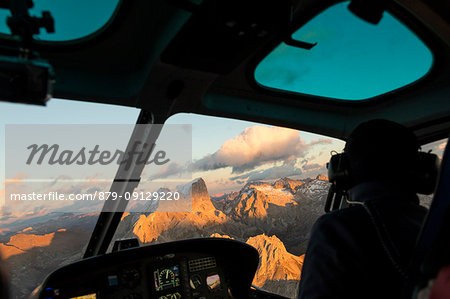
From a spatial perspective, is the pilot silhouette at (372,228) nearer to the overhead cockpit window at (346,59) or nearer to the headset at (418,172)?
the headset at (418,172)

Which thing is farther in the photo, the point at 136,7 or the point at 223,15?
the point at 136,7

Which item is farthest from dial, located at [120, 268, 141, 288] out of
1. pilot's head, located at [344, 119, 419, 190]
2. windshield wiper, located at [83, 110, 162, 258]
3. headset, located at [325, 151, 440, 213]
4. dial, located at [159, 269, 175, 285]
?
pilot's head, located at [344, 119, 419, 190]

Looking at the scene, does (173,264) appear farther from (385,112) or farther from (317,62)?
(385,112)

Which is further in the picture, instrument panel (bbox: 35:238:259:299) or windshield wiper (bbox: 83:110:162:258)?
windshield wiper (bbox: 83:110:162:258)

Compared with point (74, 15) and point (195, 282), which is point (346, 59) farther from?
point (195, 282)

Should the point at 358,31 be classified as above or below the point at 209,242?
above

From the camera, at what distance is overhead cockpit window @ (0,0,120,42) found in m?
1.35

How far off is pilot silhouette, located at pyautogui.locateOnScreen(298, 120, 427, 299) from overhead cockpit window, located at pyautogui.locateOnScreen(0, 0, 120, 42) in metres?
1.17

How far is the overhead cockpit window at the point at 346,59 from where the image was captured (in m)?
1.63

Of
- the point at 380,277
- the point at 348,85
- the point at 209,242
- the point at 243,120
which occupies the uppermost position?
the point at 348,85

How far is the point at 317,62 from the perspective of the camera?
1956 mm

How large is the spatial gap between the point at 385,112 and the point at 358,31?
0.86 metres

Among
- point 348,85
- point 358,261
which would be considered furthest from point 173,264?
point 348,85

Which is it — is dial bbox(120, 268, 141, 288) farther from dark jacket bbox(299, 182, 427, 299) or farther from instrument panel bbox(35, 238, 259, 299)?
dark jacket bbox(299, 182, 427, 299)
